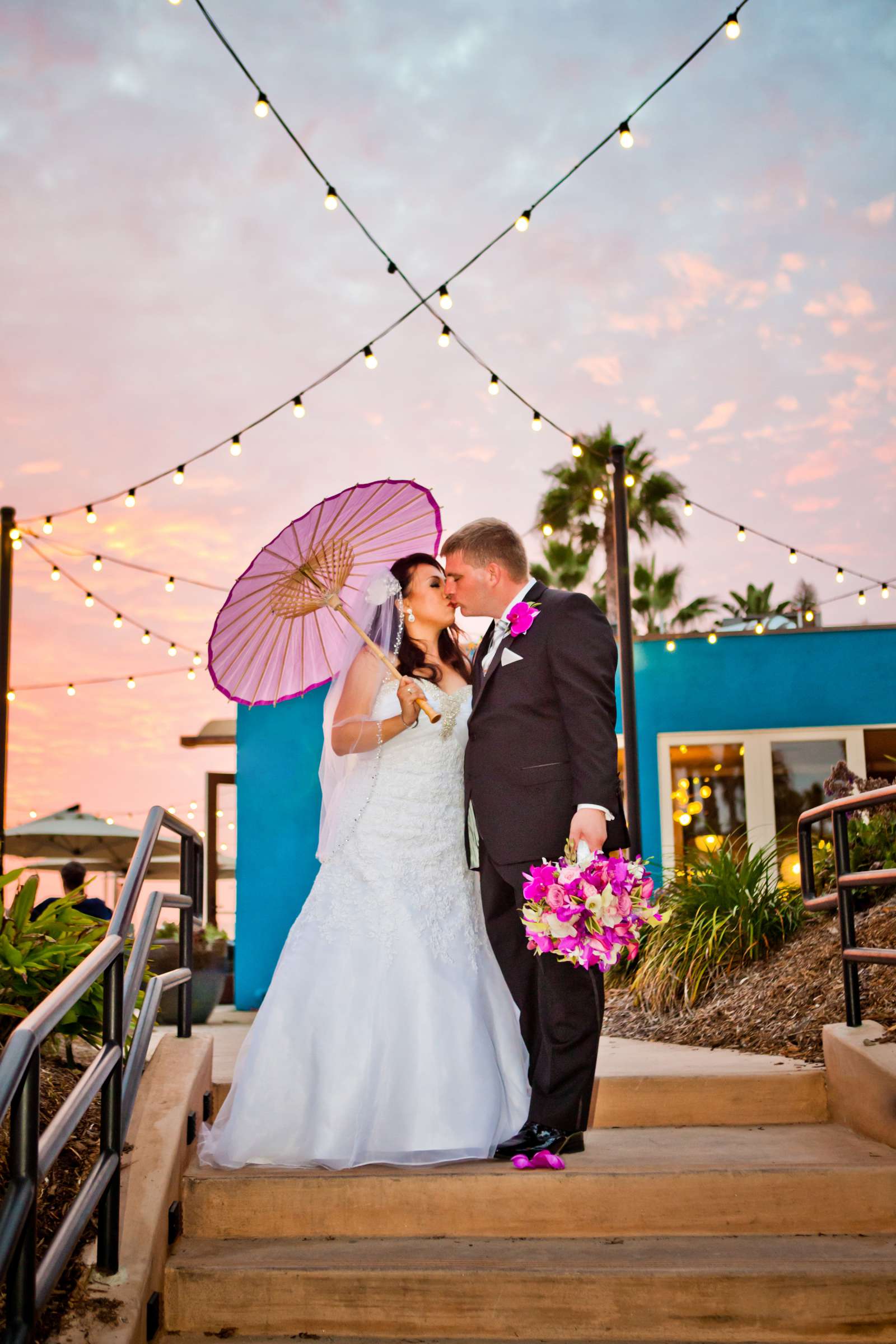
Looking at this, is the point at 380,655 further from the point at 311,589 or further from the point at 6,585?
the point at 6,585

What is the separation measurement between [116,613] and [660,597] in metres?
10.2

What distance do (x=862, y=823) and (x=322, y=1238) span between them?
159 inches

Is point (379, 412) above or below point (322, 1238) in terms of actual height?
above

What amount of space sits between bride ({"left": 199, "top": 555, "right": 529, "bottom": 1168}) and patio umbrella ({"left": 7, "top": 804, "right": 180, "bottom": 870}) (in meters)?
10.6

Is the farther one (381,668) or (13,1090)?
(381,668)

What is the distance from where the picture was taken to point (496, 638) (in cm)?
347

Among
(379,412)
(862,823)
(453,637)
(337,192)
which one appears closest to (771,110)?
(337,192)

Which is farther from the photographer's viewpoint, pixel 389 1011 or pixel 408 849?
pixel 408 849

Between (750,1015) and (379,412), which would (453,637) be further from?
(379,412)

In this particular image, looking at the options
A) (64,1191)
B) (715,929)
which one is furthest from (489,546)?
(715,929)

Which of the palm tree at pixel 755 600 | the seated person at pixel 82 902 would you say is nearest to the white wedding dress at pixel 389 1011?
the seated person at pixel 82 902

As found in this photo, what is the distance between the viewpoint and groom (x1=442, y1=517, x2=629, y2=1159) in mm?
3148

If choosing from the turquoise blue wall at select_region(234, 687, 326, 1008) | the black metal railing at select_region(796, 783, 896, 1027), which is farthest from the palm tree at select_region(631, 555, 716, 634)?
the black metal railing at select_region(796, 783, 896, 1027)

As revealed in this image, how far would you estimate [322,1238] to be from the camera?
9.68 feet
